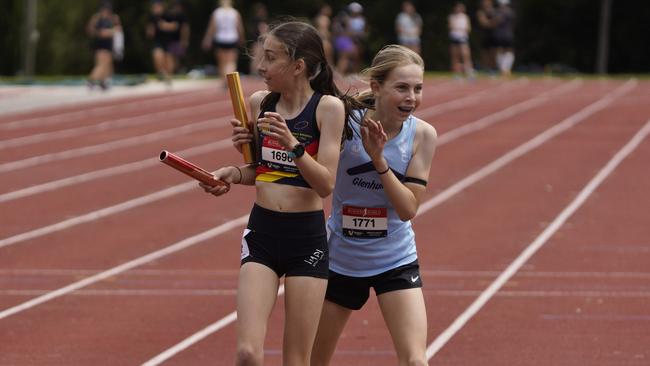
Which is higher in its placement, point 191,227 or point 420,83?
point 420,83

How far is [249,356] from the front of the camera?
561 cm

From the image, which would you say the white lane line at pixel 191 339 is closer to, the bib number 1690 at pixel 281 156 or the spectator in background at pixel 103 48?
the bib number 1690 at pixel 281 156

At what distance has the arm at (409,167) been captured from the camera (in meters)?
5.67

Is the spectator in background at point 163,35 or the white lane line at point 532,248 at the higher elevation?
the white lane line at point 532,248

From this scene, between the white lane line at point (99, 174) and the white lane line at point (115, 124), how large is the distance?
2195 millimetres

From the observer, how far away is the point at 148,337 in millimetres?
8969

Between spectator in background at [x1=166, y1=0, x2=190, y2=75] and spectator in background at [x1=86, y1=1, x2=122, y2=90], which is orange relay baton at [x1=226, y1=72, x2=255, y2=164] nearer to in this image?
spectator in background at [x1=86, y1=1, x2=122, y2=90]

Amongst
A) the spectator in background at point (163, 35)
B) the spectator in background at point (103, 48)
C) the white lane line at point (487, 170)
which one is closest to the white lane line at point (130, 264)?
the white lane line at point (487, 170)

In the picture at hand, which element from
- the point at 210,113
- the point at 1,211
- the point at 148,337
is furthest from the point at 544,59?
the point at 148,337

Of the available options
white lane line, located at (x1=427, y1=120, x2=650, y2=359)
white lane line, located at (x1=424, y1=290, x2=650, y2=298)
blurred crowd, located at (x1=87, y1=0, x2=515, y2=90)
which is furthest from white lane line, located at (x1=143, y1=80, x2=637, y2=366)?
blurred crowd, located at (x1=87, y1=0, x2=515, y2=90)

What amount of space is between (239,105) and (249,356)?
3.13 feet

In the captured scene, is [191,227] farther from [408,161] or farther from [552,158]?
[408,161]

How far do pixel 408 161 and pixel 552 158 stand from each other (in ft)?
41.2

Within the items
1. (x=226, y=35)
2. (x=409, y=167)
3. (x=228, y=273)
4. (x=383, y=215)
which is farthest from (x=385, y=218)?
(x=226, y=35)
